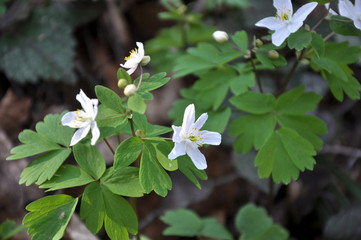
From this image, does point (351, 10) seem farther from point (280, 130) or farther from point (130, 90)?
point (130, 90)

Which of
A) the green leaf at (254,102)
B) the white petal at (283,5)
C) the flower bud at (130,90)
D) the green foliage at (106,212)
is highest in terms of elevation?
the flower bud at (130,90)

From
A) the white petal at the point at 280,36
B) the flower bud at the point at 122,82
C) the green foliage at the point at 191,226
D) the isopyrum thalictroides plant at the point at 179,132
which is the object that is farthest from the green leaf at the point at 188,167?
the green foliage at the point at 191,226

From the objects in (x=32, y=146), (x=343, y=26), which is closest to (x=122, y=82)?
(x=32, y=146)

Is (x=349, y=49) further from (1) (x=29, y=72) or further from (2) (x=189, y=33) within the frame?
(1) (x=29, y=72)

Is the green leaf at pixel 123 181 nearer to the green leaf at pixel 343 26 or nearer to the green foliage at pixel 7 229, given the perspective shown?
the green foliage at pixel 7 229

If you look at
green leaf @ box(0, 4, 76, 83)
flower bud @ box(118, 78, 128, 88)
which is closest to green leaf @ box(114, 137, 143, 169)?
flower bud @ box(118, 78, 128, 88)

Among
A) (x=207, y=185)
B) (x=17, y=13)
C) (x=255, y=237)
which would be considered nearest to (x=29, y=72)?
(x=17, y=13)

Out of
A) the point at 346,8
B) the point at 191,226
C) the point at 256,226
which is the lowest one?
the point at 256,226
